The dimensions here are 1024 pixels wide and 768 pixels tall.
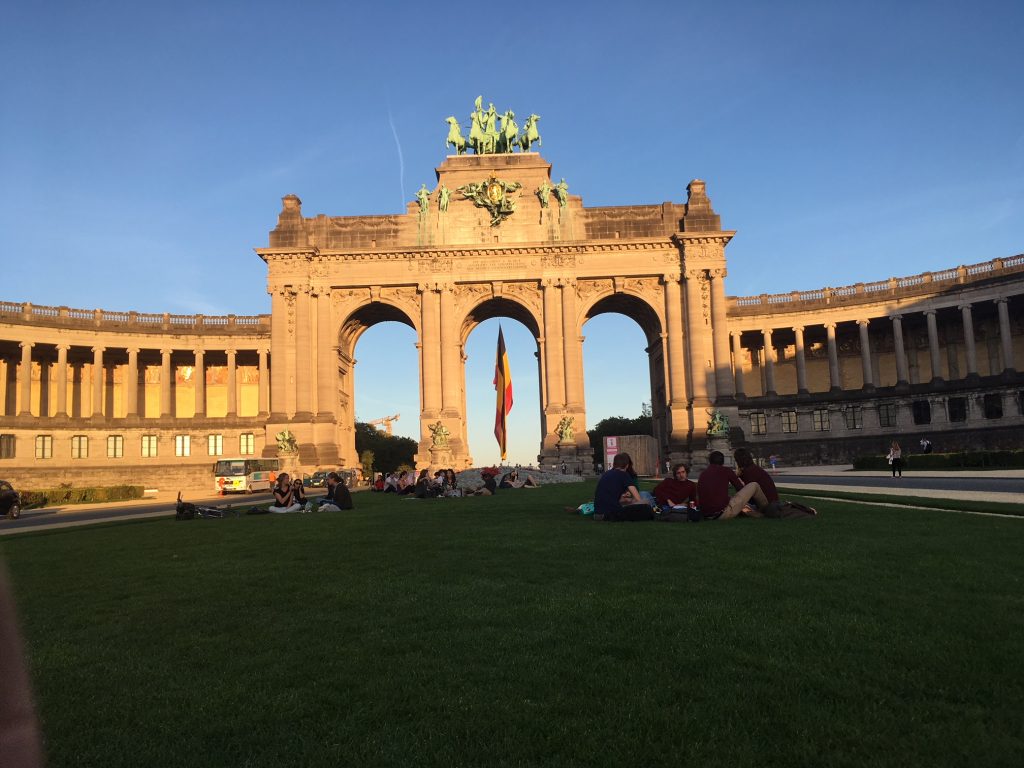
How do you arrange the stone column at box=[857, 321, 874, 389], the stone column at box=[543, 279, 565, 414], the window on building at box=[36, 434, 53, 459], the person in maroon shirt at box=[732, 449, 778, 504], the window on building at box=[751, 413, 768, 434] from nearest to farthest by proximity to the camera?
the person in maroon shirt at box=[732, 449, 778, 504]
the stone column at box=[543, 279, 565, 414]
the window on building at box=[36, 434, 53, 459]
the stone column at box=[857, 321, 874, 389]
the window on building at box=[751, 413, 768, 434]

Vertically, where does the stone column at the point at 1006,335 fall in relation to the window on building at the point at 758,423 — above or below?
above

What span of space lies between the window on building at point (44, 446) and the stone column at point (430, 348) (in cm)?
3373

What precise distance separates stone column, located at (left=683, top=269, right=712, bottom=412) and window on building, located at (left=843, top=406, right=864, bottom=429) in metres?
17.5

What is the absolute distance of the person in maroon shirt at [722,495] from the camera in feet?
49.1

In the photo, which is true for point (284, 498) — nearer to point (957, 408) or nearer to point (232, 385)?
point (232, 385)

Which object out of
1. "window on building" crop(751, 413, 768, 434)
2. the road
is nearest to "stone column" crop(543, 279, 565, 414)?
"window on building" crop(751, 413, 768, 434)

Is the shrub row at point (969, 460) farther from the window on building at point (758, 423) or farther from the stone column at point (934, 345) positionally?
the stone column at point (934, 345)

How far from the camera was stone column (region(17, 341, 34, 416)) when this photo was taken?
62312mm

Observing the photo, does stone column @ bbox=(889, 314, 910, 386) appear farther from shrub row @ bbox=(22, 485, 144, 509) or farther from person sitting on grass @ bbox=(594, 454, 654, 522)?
shrub row @ bbox=(22, 485, 144, 509)

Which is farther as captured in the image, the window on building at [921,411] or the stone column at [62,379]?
the window on building at [921,411]

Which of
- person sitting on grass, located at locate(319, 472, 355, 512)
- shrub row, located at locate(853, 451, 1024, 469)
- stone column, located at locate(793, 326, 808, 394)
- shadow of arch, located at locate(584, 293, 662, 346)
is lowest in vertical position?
shrub row, located at locate(853, 451, 1024, 469)

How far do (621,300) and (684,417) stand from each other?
1157cm

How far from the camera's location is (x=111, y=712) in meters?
4.68

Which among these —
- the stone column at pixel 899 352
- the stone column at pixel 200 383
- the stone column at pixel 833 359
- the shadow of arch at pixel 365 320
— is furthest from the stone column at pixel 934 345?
the stone column at pixel 200 383
